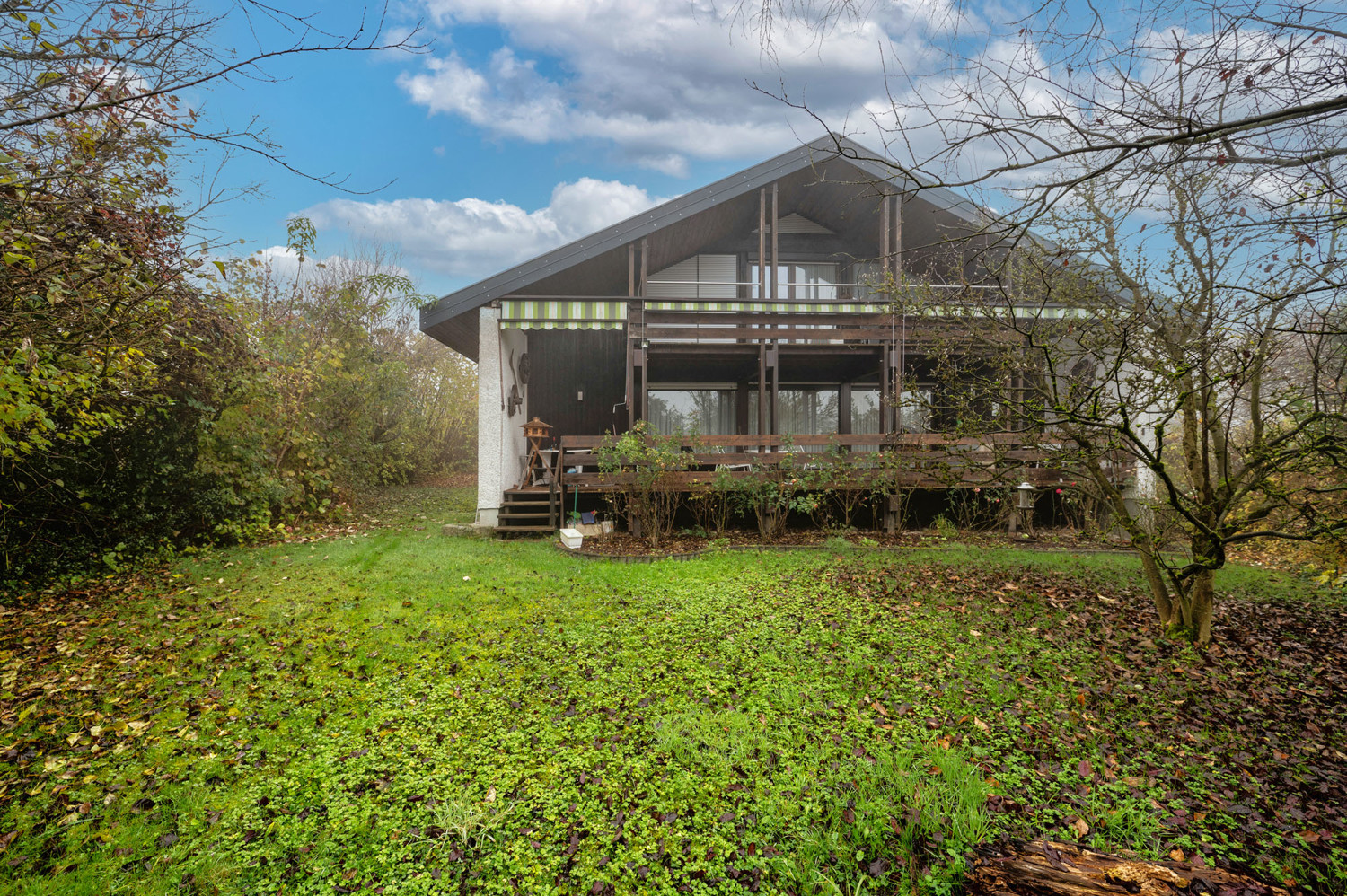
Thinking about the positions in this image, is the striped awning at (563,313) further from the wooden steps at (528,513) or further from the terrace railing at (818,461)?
the wooden steps at (528,513)

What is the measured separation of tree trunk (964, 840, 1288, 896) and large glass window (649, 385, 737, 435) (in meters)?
12.5

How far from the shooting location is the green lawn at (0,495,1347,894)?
8.66 feet

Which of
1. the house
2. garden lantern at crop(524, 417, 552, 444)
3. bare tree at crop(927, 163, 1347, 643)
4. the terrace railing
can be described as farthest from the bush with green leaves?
bare tree at crop(927, 163, 1347, 643)

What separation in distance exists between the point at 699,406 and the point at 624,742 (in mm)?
11706

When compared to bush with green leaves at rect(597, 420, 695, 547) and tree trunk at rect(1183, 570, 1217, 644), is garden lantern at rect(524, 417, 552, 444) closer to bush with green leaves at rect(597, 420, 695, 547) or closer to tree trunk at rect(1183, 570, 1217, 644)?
bush with green leaves at rect(597, 420, 695, 547)

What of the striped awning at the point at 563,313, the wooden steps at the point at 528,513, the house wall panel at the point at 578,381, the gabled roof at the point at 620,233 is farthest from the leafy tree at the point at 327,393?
the wooden steps at the point at 528,513

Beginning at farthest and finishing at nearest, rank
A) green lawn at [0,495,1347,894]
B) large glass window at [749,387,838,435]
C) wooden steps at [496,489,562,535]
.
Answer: large glass window at [749,387,838,435]
wooden steps at [496,489,562,535]
green lawn at [0,495,1347,894]

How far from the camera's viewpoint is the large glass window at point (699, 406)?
1485cm

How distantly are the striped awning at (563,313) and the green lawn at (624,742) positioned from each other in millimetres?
5942

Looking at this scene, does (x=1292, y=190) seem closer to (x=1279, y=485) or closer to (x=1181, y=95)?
(x=1181, y=95)

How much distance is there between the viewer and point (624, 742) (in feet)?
11.6

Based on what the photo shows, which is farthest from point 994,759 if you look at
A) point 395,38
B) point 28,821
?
point 395,38

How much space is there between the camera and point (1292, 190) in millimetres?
3176

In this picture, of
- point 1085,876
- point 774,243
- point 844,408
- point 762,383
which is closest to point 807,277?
point 774,243
